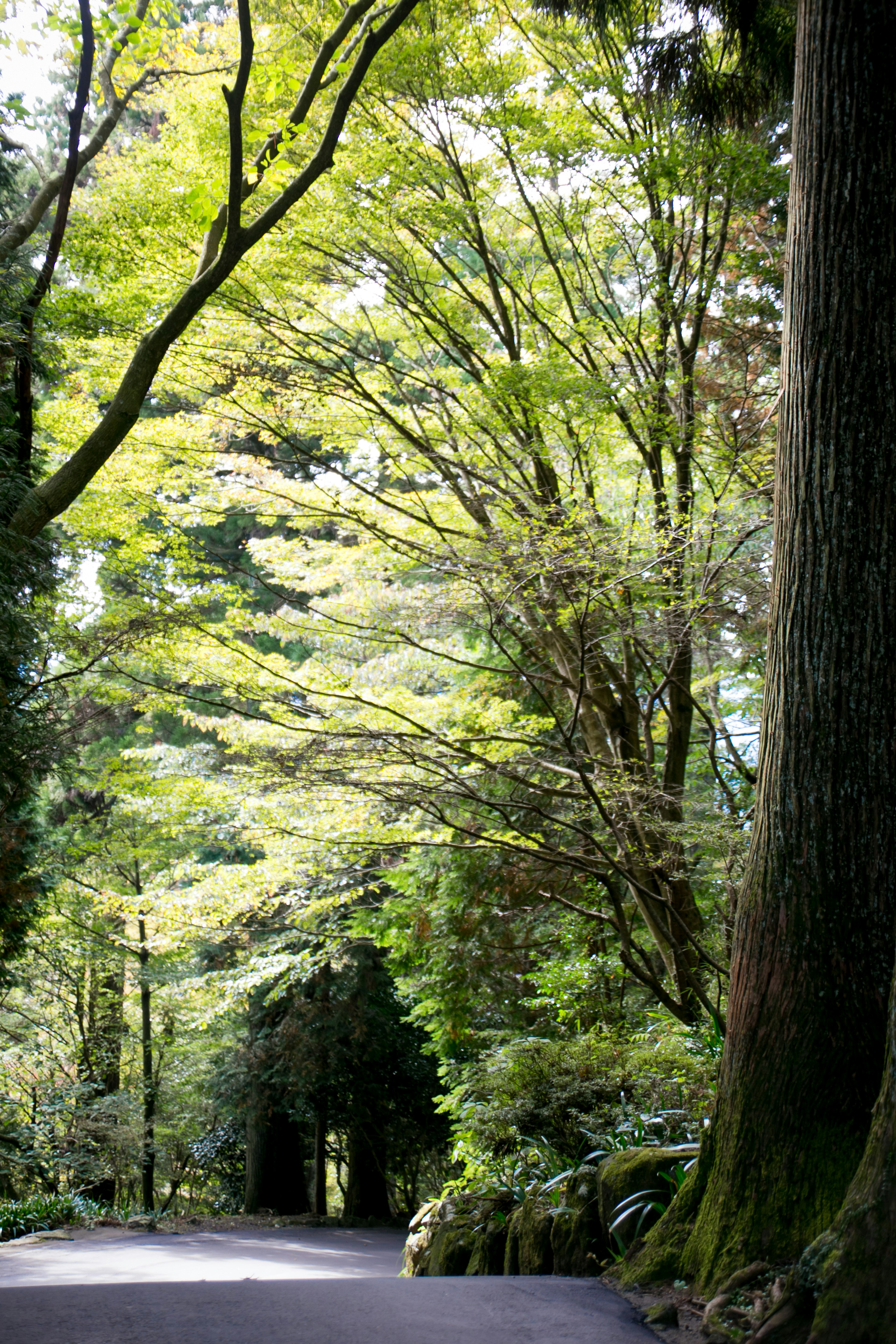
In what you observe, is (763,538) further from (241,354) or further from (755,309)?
(241,354)

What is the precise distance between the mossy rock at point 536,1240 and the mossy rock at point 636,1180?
1.28ft

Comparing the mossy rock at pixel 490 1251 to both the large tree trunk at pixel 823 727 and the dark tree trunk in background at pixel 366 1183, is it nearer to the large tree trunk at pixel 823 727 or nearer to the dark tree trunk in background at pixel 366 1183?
the large tree trunk at pixel 823 727

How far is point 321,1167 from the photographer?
51.7 ft

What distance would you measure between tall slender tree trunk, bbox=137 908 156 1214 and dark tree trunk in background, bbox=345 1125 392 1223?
331cm

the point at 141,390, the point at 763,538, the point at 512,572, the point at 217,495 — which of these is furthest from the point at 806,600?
the point at 217,495

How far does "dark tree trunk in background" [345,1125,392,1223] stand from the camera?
1520cm

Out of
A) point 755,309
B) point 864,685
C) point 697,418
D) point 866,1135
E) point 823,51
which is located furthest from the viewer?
point 755,309

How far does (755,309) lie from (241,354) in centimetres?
399

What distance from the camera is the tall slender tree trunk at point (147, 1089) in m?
13.0

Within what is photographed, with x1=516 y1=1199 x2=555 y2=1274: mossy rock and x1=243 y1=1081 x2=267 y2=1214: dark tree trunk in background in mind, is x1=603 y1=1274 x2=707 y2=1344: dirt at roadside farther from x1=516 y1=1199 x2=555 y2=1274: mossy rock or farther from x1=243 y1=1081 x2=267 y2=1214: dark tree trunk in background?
x1=243 y1=1081 x2=267 y2=1214: dark tree trunk in background

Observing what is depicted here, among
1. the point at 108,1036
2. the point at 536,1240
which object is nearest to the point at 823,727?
the point at 536,1240

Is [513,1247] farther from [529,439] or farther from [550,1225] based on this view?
[529,439]

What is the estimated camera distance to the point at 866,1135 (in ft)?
8.75

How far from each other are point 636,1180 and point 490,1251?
4.50ft
